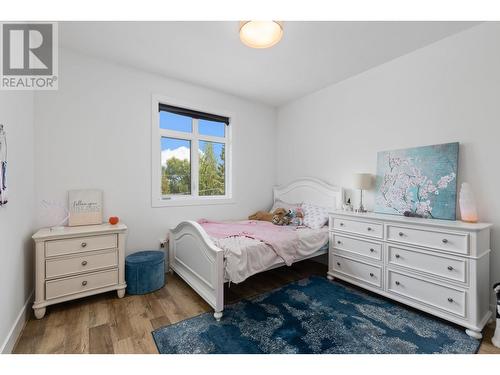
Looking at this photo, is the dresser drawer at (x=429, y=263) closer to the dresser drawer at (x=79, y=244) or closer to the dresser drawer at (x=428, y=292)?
the dresser drawer at (x=428, y=292)

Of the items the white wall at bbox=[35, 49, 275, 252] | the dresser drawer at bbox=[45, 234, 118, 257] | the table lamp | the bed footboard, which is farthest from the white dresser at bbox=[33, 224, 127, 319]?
the table lamp

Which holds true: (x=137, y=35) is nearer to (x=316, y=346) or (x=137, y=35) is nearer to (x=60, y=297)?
(x=60, y=297)

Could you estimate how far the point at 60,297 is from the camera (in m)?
1.98

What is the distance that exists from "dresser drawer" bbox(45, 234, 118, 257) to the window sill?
762mm

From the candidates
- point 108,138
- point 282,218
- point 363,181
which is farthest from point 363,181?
point 108,138

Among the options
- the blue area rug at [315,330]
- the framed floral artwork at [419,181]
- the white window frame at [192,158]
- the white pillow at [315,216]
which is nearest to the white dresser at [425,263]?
the blue area rug at [315,330]

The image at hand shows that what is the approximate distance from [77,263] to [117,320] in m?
0.66

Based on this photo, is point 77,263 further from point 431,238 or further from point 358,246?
point 431,238

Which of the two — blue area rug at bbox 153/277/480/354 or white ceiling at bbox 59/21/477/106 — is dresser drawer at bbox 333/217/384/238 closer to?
blue area rug at bbox 153/277/480/354

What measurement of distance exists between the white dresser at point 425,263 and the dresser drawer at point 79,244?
2533 millimetres

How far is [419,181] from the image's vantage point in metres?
2.36

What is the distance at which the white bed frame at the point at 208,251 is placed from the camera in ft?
6.29
